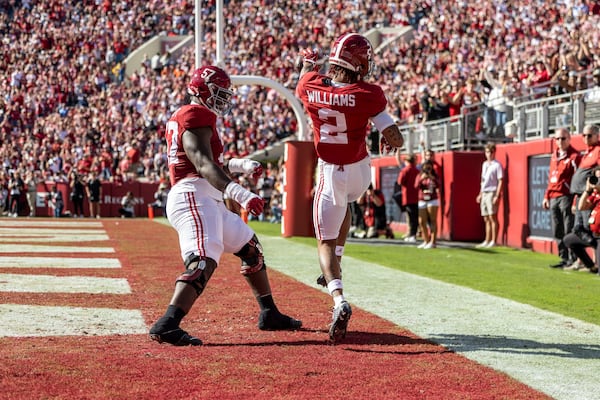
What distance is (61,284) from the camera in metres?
8.09

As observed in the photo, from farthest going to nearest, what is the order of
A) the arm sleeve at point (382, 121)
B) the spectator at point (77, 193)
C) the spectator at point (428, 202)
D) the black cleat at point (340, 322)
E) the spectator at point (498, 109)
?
the spectator at point (77, 193)
the spectator at point (498, 109)
the spectator at point (428, 202)
the arm sleeve at point (382, 121)
the black cleat at point (340, 322)

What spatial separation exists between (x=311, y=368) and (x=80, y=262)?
6.42m

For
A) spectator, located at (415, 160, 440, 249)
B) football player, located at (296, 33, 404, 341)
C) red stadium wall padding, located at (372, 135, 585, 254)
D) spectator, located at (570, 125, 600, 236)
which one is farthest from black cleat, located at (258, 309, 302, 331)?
spectator, located at (415, 160, 440, 249)

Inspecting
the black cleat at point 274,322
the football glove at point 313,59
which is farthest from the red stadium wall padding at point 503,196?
the black cleat at point 274,322

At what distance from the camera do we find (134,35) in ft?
127

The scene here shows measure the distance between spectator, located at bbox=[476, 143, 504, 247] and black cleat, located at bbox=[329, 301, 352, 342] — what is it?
9.97 metres

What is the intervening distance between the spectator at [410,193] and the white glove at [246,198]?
36.2 feet

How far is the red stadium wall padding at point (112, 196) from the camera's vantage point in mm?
30578

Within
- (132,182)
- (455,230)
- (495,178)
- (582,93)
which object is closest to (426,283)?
(582,93)

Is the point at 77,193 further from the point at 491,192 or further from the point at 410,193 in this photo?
the point at 491,192

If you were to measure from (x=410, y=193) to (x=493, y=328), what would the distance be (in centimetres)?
1005

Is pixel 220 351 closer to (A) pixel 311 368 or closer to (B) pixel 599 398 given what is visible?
(A) pixel 311 368

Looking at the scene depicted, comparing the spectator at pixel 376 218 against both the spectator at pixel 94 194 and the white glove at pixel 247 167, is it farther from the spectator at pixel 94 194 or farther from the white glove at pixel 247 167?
the spectator at pixel 94 194

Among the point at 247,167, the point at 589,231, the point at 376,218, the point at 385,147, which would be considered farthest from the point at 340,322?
the point at 376,218
